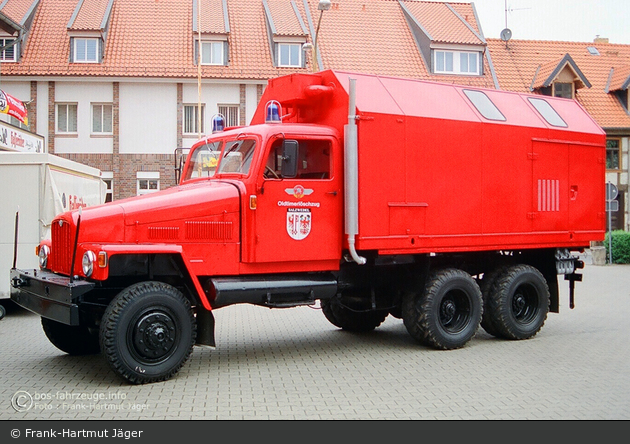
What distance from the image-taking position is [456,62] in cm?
3628

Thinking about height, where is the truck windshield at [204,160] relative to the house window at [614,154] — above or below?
below

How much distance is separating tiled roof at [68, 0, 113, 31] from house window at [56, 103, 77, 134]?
11.7 ft

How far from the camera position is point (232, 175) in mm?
8852

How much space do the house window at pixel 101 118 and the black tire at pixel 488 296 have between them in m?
24.5

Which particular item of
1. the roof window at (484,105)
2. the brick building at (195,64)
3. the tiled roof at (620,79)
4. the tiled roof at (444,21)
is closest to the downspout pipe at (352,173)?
the roof window at (484,105)

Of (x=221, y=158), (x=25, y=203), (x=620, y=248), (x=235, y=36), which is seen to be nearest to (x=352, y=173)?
(x=221, y=158)

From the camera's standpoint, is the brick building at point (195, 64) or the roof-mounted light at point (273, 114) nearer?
the roof-mounted light at point (273, 114)

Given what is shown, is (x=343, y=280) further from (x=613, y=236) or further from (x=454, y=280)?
(x=613, y=236)

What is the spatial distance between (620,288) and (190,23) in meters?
23.9

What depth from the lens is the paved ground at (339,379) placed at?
661 centimetres

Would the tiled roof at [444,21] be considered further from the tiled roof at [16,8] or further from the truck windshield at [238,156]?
the truck windshield at [238,156]

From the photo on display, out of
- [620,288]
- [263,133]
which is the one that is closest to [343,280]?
[263,133]

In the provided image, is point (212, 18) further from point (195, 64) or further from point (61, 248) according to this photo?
point (61, 248)

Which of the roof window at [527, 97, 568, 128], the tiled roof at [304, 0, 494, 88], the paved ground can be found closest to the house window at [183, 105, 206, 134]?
the tiled roof at [304, 0, 494, 88]
